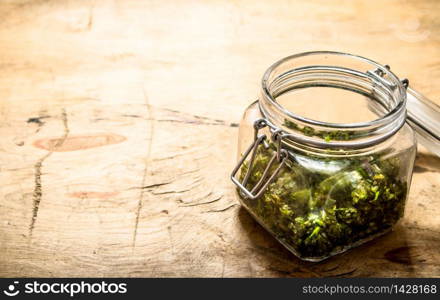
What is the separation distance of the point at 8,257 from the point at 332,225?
0.54m

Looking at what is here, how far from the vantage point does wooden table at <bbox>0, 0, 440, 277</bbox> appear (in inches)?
37.9

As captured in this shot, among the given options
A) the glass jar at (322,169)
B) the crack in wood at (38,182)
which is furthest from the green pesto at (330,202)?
the crack in wood at (38,182)

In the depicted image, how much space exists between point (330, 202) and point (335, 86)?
289 mm

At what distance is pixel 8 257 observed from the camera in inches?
37.7

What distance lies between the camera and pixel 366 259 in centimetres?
96

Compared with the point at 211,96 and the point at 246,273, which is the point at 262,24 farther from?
the point at 246,273

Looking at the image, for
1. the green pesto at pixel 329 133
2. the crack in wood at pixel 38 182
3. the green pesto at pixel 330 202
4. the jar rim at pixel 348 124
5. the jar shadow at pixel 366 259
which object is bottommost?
the crack in wood at pixel 38 182

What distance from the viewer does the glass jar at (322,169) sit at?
87 centimetres

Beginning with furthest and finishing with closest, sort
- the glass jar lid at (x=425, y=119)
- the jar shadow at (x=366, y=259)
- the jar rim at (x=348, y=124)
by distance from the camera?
the glass jar lid at (x=425, y=119) < the jar shadow at (x=366, y=259) < the jar rim at (x=348, y=124)

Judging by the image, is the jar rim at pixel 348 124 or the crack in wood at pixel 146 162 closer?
the jar rim at pixel 348 124

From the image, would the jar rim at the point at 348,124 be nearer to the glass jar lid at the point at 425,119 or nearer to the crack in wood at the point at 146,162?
the glass jar lid at the point at 425,119

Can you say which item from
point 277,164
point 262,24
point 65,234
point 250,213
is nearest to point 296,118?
point 277,164

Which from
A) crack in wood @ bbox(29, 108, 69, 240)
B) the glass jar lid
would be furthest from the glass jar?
crack in wood @ bbox(29, 108, 69, 240)

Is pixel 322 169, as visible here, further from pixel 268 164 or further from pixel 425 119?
pixel 425 119
